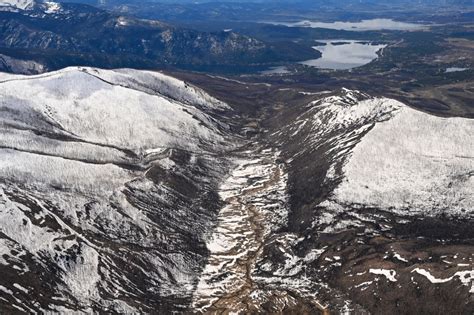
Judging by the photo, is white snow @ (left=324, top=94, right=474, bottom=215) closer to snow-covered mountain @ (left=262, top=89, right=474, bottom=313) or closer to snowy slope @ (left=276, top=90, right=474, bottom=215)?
snowy slope @ (left=276, top=90, right=474, bottom=215)

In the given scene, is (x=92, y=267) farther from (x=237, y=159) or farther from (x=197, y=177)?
(x=237, y=159)

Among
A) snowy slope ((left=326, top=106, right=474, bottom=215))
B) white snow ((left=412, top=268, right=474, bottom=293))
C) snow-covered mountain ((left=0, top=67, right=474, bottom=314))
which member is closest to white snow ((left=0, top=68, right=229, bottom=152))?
snow-covered mountain ((left=0, top=67, right=474, bottom=314))

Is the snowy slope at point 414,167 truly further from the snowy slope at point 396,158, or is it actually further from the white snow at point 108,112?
the white snow at point 108,112

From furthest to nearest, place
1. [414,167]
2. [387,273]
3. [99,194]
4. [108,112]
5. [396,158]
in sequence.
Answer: [108,112], [396,158], [414,167], [99,194], [387,273]

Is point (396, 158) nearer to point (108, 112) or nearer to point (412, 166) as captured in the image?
point (412, 166)

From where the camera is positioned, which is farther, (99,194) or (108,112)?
(108,112)

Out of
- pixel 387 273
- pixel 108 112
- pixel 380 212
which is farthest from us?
pixel 108 112

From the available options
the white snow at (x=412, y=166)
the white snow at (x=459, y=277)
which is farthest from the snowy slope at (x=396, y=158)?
the white snow at (x=459, y=277)

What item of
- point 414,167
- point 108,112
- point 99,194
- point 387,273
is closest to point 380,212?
point 414,167
